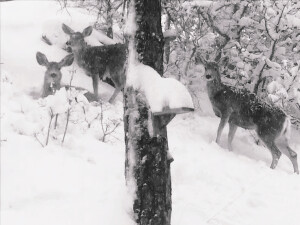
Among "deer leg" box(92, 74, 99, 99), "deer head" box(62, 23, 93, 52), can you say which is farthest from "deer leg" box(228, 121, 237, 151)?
"deer head" box(62, 23, 93, 52)

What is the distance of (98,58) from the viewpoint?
33.8 feet

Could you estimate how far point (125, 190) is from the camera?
405 cm

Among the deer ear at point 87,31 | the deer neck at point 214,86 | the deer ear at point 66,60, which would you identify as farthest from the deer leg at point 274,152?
the deer ear at point 87,31

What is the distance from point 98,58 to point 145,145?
6.65m

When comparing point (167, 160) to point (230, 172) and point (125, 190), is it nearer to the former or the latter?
point (125, 190)

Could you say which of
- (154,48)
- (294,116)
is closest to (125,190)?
(154,48)

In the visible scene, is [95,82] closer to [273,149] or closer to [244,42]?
[244,42]

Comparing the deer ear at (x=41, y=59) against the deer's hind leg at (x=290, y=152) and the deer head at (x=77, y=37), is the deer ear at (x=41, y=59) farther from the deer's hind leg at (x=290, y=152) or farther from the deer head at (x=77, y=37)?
the deer's hind leg at (x=290, y=152)

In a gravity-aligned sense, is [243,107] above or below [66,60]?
below

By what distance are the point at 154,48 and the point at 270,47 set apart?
680cm

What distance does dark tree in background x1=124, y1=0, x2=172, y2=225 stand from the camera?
388 cm

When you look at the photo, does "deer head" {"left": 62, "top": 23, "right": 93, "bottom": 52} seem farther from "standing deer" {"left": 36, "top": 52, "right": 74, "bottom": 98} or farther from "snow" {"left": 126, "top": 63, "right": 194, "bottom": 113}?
"snow" {"left": 126, "top": 63, "right": 194, "bottom": 113}

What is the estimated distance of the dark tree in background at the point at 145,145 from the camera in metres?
3.88

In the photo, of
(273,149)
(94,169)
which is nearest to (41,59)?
(94,169)
